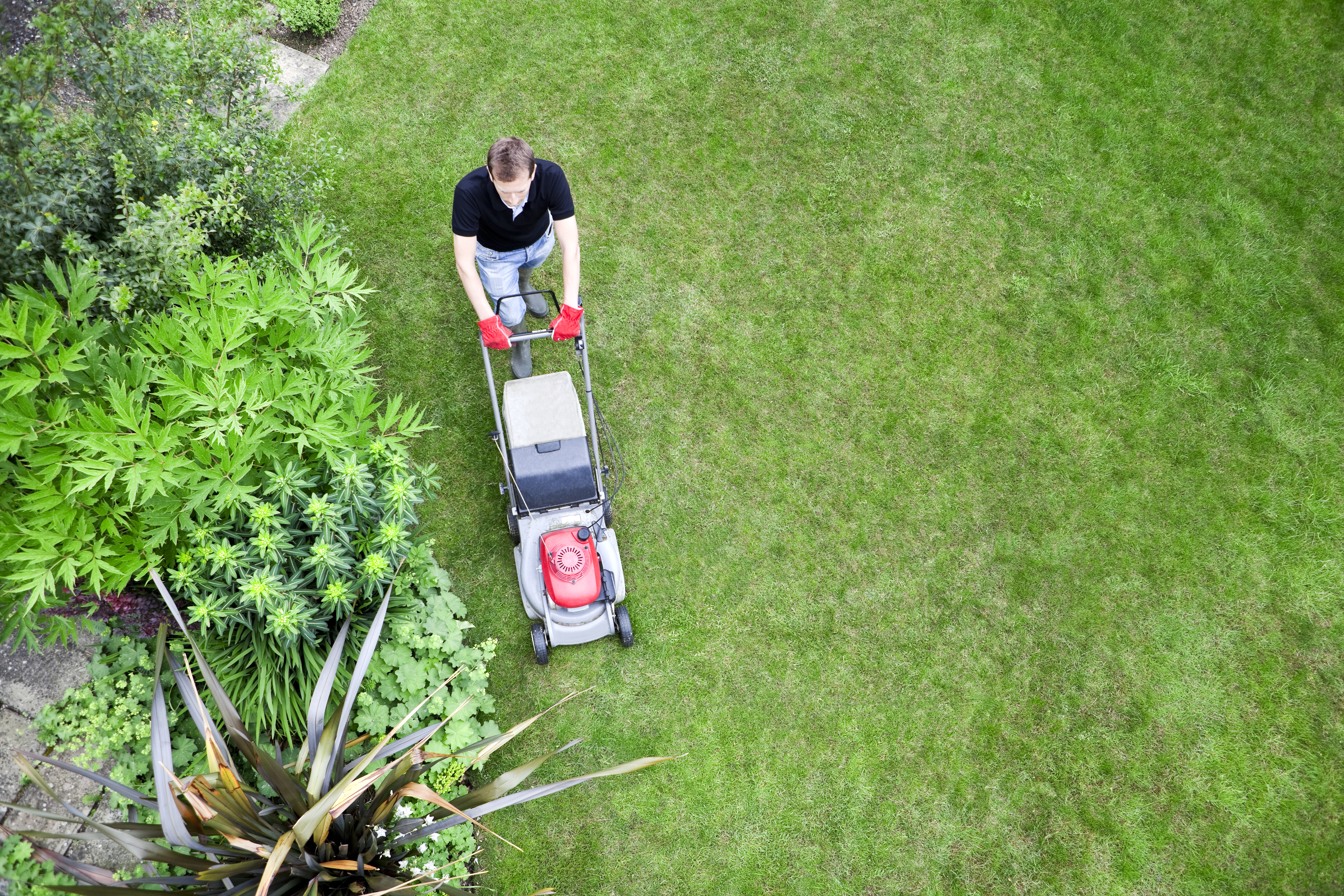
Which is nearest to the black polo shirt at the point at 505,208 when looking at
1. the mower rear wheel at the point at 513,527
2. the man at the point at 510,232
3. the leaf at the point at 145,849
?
the man at the point at 510,232

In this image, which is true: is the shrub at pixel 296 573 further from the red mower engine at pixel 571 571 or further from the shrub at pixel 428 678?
the red mower engine at pixel 571 571

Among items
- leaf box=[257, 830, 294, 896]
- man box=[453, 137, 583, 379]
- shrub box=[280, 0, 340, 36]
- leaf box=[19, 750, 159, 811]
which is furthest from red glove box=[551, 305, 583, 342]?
shrub box=[280, 0, 340, 36]

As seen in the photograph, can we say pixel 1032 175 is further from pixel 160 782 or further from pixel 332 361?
pixel 160 782

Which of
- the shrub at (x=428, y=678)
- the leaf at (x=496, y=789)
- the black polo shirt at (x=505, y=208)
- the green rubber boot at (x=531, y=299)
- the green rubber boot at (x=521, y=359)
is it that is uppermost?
the black polo shirt at (x=505, y=208)

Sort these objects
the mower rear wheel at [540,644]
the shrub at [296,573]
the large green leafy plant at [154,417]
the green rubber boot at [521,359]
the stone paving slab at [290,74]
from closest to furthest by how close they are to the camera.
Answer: the large green leafy plant at [154,417]
the shrub at [296,573]
the mower rear wheel at [540,644]
the green rubber boot at [521,359]
the stone paving slab at [290,74]

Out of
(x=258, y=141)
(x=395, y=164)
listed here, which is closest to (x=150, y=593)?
(x=258, y=141)

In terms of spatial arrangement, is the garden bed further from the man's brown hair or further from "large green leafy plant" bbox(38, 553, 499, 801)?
"large green leafy plant" bbox(38, 553, 499, 801)

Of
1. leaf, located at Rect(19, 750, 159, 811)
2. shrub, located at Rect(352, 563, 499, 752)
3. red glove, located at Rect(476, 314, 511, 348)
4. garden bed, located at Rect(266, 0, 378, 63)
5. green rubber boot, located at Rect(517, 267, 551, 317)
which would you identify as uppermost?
garden bed, located at Rect(266, 0, 378, 63)

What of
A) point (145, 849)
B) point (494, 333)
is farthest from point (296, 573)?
point (494, 333)
